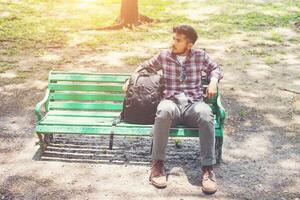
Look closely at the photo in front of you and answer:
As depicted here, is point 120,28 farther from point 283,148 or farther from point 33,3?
point 283,148

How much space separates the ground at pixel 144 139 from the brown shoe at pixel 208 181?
0.28 feet

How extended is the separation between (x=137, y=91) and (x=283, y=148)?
7.40 ft

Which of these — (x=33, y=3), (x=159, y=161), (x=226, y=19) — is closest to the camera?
(x=159, y=161)

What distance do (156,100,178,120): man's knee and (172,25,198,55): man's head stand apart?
0.73 metres

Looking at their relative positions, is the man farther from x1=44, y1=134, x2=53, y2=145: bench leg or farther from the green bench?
x1=44, y1=134, x2=53, y2=145: bench leg

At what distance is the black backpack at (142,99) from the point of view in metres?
5.69

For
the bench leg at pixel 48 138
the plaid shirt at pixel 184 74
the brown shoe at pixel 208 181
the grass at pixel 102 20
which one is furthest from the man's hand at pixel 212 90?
the grass at pixel 102 20

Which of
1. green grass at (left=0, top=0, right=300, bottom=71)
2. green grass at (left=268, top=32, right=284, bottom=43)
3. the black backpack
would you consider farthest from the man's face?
green grass at (left=268, top=32, right=284, bottom=43)

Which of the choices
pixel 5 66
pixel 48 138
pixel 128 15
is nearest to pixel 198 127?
pixel 48 138

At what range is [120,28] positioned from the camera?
13.9 meters

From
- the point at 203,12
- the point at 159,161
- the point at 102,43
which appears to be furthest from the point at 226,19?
the point at 159,161

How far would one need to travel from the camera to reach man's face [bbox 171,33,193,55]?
572 centimetres

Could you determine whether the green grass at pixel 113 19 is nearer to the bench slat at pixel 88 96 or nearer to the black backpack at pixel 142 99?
the bench slat at pixel 88 96

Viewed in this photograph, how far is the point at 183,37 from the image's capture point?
5.71 meters
